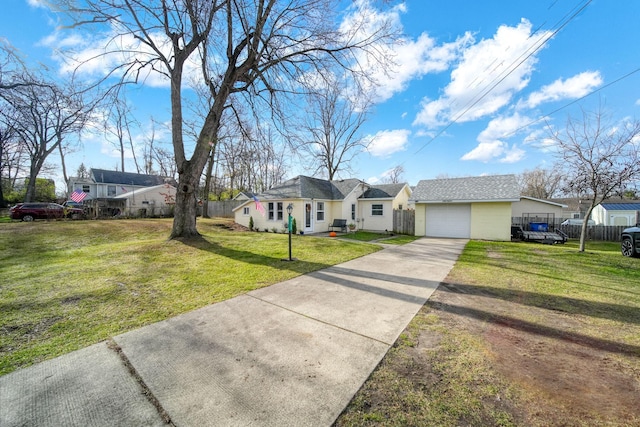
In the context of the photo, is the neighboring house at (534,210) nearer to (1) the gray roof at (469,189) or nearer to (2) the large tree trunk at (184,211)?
(1) the gray roof at (469,189)

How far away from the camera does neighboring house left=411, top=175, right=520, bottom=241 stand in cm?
1346

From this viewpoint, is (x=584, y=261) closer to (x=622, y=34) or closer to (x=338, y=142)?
(x=622, y=34)

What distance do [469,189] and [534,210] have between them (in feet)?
22.5

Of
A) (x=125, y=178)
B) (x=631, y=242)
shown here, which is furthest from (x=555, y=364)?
(x=125, y=178)

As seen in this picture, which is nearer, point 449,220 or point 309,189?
point 449,220

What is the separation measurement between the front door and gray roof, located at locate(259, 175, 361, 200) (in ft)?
2.08

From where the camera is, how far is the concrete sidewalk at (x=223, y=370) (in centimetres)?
182

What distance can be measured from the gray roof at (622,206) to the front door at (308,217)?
3090 cm

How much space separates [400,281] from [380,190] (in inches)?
540

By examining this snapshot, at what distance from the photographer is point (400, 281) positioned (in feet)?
17.4

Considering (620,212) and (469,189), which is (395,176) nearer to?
(620,212)

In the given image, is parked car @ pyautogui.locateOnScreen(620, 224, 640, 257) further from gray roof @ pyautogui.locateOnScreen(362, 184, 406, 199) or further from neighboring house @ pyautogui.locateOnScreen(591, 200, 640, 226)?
neighboring house @ pyautogui.locateOnScreen(591, 200, 640, 226)

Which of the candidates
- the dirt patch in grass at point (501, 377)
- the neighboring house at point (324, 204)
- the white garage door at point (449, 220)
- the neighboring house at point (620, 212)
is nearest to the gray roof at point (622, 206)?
the neighboring house at point (620, 212)

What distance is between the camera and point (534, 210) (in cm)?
1739
